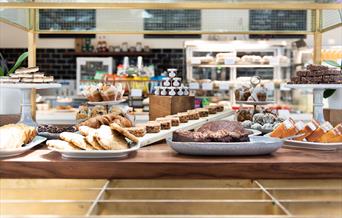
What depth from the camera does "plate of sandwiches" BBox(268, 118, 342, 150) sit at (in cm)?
200

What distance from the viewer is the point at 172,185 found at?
68.1 inches

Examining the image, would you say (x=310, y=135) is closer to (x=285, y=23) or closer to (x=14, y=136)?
(x=14, y=136)

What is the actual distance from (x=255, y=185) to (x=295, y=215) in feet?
0.74

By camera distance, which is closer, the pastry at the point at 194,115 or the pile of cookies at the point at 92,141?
the pile of cookies at the point at 92,141

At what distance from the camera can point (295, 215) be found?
1.52 m

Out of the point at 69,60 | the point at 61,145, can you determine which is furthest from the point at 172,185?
the point at 69,60

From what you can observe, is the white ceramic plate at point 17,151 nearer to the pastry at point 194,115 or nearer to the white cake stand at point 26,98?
the white cake stand at point 26,98

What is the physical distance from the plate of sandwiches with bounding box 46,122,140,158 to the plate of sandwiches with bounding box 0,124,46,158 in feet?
0.41

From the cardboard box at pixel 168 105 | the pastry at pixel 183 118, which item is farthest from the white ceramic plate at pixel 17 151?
the cardboard box at pixel 168 105

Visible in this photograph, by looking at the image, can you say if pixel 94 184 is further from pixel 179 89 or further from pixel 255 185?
pixel 179 89

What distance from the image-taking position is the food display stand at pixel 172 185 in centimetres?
156

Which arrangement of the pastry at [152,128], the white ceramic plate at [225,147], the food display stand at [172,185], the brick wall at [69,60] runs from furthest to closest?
1. the brick wall at [69,60]
2. the pastry at [152,128]
3. the white ceramic plate at [225,147]
4. the food display stand at [172,185]

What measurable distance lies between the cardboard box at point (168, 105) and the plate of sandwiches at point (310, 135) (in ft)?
3.75

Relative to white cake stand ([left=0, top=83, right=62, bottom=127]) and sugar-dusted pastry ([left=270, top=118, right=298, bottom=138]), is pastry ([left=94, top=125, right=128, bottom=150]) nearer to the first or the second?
sugar-dusted pastry ([left=270, top=118, right=298, bottom=138])
